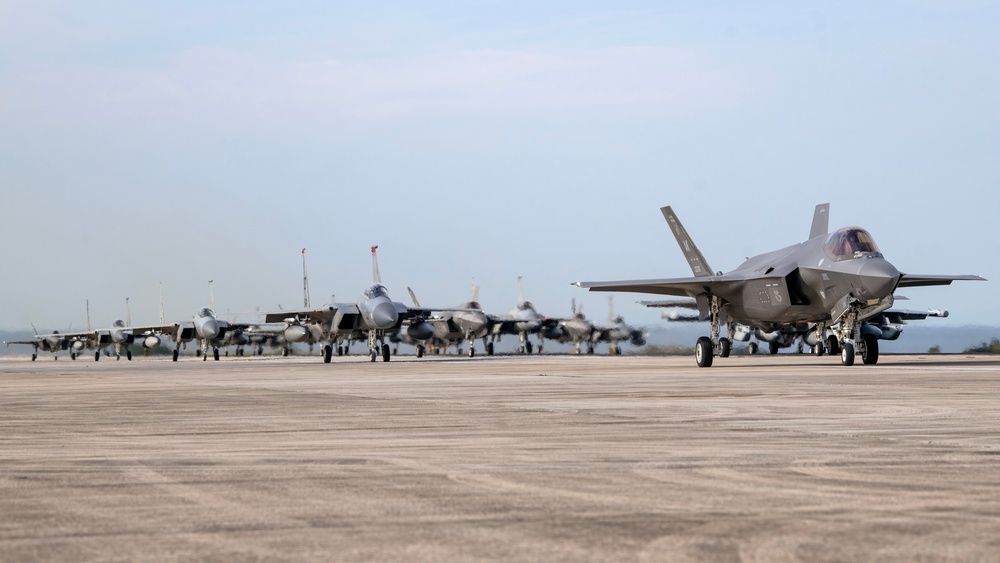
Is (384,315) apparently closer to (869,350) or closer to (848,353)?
(869,350)

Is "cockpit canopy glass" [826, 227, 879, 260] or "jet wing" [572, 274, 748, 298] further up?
"cockpit canopy glass" [826, 227, 879, 260]

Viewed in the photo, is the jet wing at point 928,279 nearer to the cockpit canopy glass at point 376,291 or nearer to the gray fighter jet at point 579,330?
the cockpit canopy glass at point 376,291

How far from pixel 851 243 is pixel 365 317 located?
27.1 m

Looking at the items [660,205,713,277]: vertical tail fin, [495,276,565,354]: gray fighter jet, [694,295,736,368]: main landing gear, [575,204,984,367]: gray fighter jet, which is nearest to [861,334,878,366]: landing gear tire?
[575,204,984,367]: gray fighter jet

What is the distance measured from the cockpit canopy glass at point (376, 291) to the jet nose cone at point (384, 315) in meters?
0.88

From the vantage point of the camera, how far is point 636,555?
13.7 ft

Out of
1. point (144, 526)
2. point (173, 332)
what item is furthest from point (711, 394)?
point (173, 332)

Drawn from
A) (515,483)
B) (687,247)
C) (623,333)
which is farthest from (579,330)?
(515,483)

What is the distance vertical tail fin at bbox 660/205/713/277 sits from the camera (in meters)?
33.4

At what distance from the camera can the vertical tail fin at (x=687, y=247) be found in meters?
33.4

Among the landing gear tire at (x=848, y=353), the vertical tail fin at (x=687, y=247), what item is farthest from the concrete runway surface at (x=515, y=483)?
the vertical tail fin at (x=687, y=247)

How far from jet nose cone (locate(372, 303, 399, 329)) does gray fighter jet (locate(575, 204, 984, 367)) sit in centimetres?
1814

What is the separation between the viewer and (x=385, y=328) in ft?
161

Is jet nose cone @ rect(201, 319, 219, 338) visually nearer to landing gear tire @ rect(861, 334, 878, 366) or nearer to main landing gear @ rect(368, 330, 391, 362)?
main landing gear @ rect(368, 330, 391, 362)
